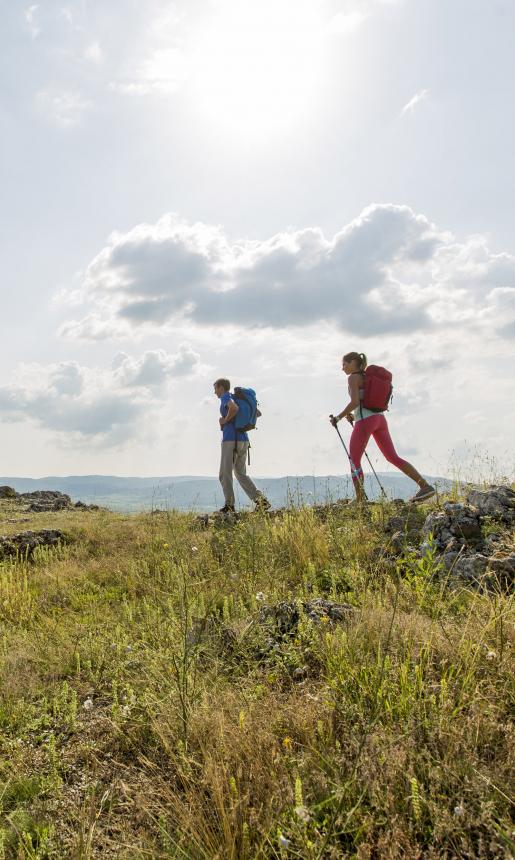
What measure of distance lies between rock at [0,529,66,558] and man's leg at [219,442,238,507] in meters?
3.03

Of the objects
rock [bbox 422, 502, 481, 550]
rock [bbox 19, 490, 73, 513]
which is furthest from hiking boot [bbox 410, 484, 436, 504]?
rock [bbox 19, 490, 73, 513]

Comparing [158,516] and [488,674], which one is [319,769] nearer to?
[488,674]

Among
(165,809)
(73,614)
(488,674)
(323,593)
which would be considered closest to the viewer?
(165,809)

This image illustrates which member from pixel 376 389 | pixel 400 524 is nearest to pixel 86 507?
pixel 376 389

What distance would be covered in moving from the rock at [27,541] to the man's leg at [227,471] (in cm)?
303

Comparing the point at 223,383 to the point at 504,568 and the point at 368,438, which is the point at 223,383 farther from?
the point at 504,568

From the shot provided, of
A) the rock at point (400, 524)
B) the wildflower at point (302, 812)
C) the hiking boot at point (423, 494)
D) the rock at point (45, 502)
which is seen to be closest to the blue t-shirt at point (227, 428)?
the hiking boot at point (423, 494)

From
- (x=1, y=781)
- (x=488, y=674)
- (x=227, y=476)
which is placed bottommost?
(x=1, y=781)

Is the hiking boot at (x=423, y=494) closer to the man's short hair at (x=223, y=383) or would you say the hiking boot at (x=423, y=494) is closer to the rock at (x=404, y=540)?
the rock at (x=404, y=540)

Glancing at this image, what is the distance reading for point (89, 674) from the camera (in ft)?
12.3

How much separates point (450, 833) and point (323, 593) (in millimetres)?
2913

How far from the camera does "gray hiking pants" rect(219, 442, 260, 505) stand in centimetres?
1050

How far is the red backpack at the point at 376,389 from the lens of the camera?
26.9ft

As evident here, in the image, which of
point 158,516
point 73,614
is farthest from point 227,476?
point 73,614
